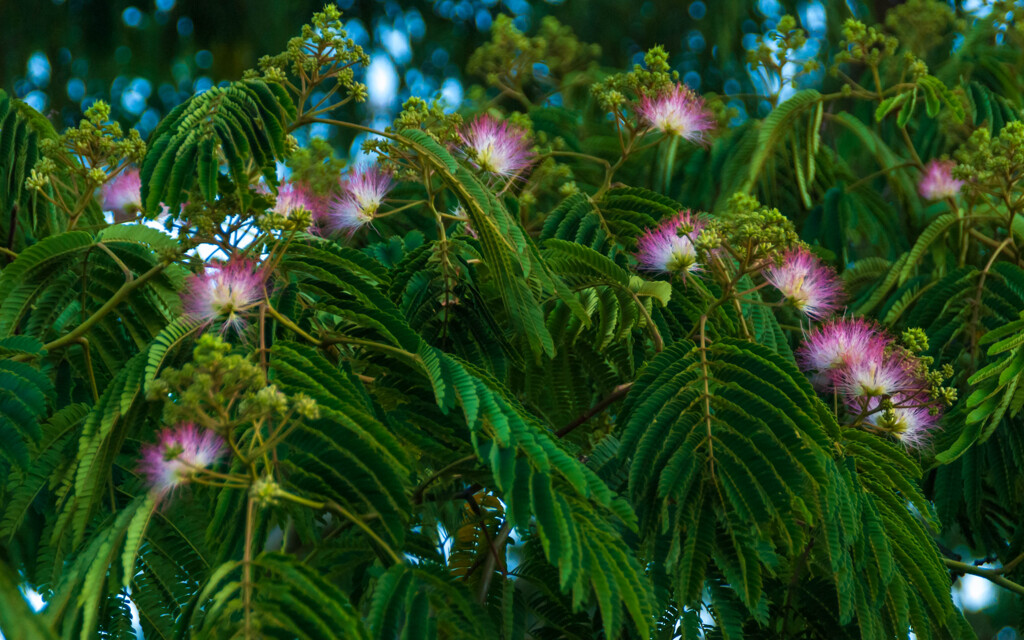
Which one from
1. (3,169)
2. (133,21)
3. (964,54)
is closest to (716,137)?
(964,54)

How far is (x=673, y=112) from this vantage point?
3.33 metres

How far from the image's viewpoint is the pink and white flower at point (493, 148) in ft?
10.4

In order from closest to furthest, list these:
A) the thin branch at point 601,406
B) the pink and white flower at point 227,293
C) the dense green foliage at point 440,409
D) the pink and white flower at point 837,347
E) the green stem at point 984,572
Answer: the dense green foliage at point 440,409 < the pink and white flower at point 227,293 < the thin branch at point 601,406 < the pink and white flower at point 837,347 < the green stem at point 984,572

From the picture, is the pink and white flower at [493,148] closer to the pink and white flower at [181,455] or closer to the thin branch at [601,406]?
the thin branch at [601,406]

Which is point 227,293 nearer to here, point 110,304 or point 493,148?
point 110,304

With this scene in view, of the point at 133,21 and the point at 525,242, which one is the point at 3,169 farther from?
the point at 133,21

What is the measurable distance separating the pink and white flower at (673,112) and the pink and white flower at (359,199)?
744 millimetres

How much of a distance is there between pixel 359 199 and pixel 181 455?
1331 mm

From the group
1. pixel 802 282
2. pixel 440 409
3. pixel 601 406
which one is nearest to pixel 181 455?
pixel 440 409

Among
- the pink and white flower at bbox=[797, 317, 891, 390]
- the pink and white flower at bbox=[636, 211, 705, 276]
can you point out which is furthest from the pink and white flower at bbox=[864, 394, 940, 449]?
the pink and white flower at bbox=[636, 211, 705, 276]

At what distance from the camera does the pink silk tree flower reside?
3236mm

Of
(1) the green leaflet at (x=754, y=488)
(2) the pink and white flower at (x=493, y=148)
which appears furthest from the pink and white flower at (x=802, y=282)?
(2) the pink and white flower at (x=493, y=148)

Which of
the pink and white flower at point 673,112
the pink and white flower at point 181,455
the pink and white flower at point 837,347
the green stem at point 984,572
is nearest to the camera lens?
the pink and white flower at point 181,455

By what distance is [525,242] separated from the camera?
2.59 metres
